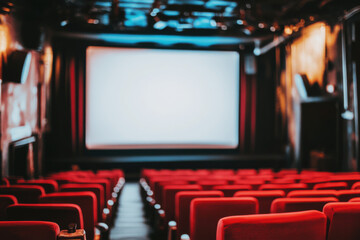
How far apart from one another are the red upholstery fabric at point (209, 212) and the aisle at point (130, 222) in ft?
5.10

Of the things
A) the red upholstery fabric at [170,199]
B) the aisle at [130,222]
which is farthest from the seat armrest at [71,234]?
the aisle at [130,222]

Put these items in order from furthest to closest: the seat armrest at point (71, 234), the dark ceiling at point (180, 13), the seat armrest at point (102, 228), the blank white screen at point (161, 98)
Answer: the blank white screen at point (161, 98) → the dark ceiling at point (180, 13) → the seat armrest at point (102, 228) → the seat armrest at point (71, 234)

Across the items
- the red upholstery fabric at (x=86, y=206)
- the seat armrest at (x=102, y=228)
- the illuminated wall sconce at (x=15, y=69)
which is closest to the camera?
the red upholstery fabric at (x=86, y=206)

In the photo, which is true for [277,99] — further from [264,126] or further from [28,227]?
[28,227]

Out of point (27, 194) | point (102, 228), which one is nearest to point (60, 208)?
point (102, 228)

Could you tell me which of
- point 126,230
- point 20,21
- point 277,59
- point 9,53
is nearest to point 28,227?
point 126,230

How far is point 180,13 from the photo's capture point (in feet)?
24.4

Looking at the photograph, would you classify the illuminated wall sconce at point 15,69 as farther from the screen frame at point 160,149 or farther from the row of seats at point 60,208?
the screen frame at point 160,149

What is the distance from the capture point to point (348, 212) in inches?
65.1

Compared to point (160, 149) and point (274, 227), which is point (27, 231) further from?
point (160, 149)

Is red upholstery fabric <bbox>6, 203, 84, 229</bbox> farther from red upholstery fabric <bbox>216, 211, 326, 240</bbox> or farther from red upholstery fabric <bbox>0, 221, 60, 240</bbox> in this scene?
red upholstery fabric <bbox>216, 211, 326, 240</bbox>

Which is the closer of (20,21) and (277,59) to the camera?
(20,21)

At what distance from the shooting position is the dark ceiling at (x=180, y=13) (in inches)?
263

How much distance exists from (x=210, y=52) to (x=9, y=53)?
5.41m
